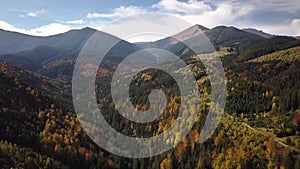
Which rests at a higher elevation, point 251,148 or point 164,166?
point 251,148

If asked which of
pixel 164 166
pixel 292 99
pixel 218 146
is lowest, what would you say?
pixel 164 166

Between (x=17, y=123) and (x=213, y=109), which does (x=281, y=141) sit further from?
(x=17, y=123)

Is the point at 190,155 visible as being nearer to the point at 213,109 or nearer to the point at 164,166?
the point at 164,166

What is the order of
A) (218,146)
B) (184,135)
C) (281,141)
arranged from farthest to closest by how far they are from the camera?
(184,135) → (218,146) → (281,141)

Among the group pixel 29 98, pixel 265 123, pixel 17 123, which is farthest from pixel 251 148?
pixel 29 98

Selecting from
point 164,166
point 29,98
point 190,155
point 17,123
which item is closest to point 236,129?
point 190,155

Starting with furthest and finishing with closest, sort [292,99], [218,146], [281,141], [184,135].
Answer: [184,135] → [292,99] → [218,146] → [281,141]

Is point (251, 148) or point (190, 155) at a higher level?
point (251, 148)

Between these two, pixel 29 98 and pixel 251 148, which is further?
pixel 29 98

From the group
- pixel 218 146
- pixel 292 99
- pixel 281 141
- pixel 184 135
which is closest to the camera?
pixel 281 141
